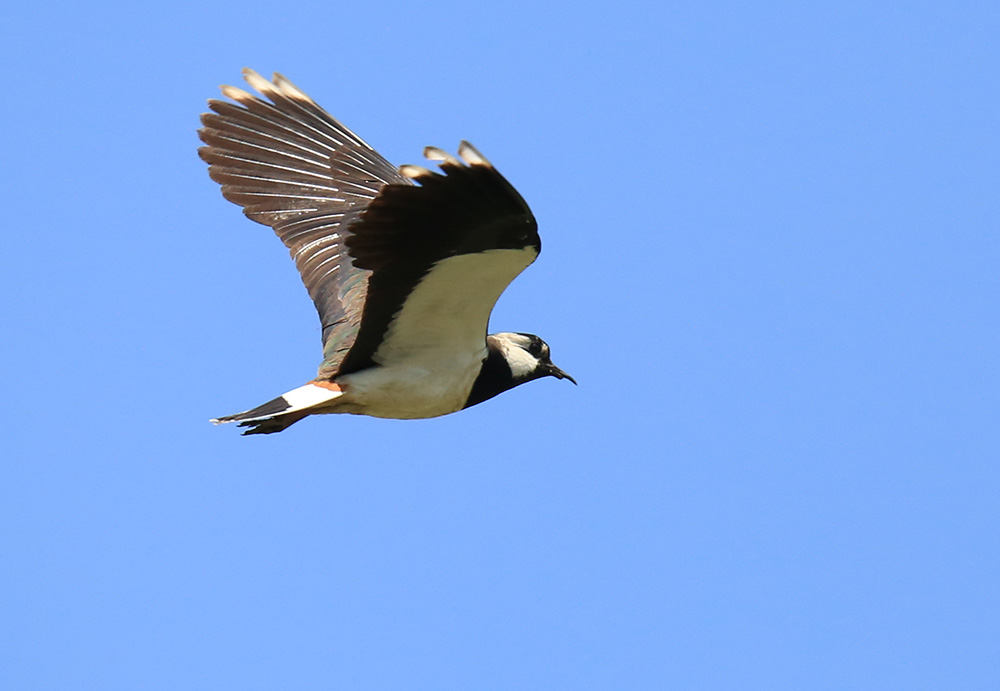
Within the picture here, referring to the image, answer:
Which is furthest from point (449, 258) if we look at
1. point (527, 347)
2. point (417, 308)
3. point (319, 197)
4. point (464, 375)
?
point (319, 197)

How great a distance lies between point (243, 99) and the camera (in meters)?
9.84

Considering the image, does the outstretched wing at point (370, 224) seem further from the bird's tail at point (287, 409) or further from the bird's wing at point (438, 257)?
the bird's tail at point (287, 409)

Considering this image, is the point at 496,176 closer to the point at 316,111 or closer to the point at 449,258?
the point at 449,258

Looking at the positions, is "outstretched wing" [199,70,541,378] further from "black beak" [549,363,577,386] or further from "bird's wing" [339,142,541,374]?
"black beak" [549,363,577,386]

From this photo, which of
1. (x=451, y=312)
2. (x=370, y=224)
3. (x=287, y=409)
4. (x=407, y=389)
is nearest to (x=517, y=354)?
(x=407, y=389)

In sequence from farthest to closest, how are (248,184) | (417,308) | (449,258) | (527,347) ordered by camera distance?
(248,184), (527,347), (417,308), (449,258)

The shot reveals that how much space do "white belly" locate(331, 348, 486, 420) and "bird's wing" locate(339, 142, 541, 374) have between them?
0.06 metres

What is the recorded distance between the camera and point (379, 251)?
6.59 m

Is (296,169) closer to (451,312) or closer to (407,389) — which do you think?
(407,389)

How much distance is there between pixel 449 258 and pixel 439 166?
0.94 meters

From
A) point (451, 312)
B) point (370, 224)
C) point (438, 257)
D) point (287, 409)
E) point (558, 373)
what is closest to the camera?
point (370, 224)

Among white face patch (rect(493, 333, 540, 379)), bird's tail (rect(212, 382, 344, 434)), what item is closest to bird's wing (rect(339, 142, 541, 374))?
bird's tail (rect(212, 382, 344, 434))

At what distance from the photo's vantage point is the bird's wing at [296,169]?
941cm

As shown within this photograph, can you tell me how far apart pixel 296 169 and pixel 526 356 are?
246 cm
